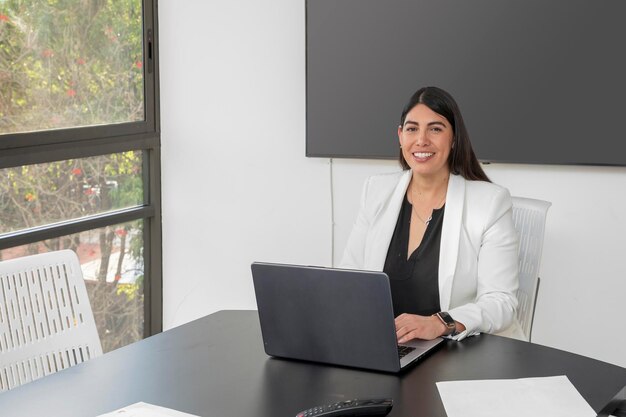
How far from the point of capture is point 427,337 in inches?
81.2

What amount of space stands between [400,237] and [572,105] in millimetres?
1076

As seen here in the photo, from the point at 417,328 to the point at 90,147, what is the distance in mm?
2234

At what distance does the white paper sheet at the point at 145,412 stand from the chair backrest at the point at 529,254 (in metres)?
1.35

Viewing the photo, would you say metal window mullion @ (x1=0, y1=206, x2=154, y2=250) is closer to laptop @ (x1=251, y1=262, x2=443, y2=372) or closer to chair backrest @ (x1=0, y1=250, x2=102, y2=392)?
chair backrest @ (x1=0, y1=250, x2=102, y2=392)

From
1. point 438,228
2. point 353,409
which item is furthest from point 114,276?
point 353,409

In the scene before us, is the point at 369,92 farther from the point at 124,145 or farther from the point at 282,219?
the point at 124,145

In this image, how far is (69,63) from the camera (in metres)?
3.74

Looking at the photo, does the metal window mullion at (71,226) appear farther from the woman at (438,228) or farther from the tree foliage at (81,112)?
the woman at (438,228)

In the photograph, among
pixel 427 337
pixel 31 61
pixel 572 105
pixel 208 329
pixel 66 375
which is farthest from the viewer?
pixel 31 61

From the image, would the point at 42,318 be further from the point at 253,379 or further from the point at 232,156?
the point at 232,156

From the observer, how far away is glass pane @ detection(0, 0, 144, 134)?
346 cm

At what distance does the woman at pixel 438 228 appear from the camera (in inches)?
97.5

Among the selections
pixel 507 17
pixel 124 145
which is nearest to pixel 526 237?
pixel 507 17

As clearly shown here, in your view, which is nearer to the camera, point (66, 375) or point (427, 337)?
point (66, 375)
